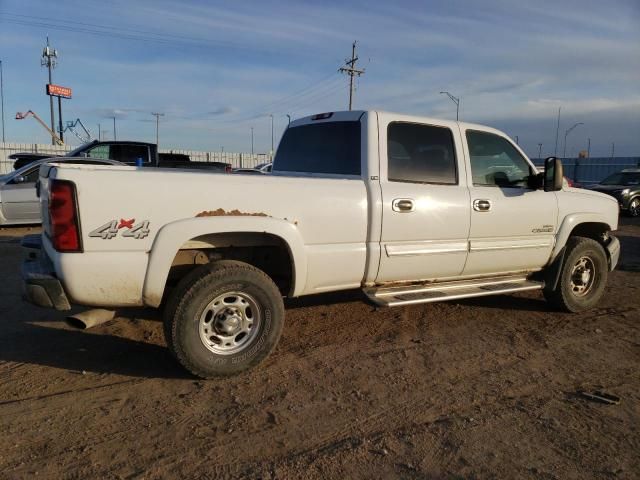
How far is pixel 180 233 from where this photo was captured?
3.50 metres

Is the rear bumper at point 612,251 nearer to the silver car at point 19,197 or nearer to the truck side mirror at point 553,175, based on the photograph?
the truck side mirror at point 553,175

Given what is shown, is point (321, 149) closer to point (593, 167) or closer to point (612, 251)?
point (612, 251)

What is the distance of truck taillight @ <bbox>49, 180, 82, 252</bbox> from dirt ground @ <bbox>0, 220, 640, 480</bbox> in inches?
43.0

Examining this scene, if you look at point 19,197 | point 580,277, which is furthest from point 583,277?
point 19,197

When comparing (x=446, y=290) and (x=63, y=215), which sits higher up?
(x=63, y=215)

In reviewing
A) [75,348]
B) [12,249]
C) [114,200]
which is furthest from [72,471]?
[12,249]

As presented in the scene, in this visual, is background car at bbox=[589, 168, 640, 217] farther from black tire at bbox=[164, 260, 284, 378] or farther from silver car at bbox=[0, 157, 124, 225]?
black tire at bbox=[164, 260, 284, 378]

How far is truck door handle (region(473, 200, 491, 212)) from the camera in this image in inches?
190

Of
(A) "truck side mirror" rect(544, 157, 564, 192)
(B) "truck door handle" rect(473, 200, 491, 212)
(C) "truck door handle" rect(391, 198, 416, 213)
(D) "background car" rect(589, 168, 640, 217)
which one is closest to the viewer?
(C) "truck door handle" rect(391, 198, 416, 213)

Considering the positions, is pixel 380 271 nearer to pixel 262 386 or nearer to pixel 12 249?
pixel 262 386

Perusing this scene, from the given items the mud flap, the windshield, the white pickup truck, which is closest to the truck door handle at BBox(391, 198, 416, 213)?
the white pickup truck

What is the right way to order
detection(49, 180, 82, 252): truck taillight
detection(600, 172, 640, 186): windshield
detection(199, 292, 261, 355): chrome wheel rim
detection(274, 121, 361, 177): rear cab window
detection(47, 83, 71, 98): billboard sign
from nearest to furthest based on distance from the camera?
detection(49, 180, 82, 252): truck taillight, detection(199, 292, 261, 355): chrome wheel rim, detection(274, 121, 361, 177): rear cab window, detection(600, 172, 640, 186): windshield, detection(47, 83, 71, 98): billboard sign

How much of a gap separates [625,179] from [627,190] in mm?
1241

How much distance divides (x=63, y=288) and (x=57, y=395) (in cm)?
79
